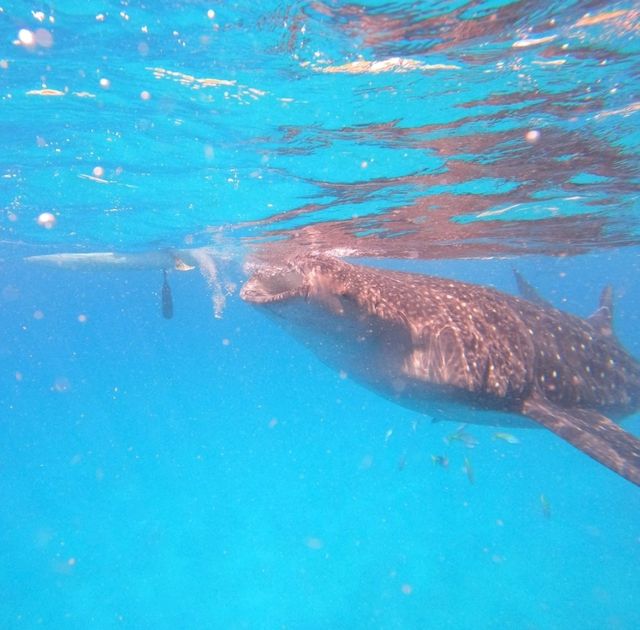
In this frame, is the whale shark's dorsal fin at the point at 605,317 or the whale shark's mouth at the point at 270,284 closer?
the whale shark's mouth at the point at 270,284

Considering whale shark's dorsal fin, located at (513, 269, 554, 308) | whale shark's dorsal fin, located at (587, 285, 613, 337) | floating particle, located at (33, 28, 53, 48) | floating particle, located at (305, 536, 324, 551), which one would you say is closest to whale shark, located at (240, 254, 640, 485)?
whale shark's dorsal fin, located at (587, 285, 613, 337)

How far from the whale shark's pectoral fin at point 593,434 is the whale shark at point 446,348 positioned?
13 mm

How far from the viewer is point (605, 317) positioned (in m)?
8.85

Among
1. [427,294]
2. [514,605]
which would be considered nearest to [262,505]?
[514,605]

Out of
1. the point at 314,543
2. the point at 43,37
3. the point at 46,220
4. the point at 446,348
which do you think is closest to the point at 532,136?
the point at 446,348

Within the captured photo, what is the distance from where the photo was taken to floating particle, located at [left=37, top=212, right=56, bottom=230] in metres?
16.1

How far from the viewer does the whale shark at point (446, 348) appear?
14.7 feet

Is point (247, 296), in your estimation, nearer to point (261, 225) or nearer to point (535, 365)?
point (535, 365)

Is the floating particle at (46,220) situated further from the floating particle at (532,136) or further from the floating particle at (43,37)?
the floating particle at (532,136)

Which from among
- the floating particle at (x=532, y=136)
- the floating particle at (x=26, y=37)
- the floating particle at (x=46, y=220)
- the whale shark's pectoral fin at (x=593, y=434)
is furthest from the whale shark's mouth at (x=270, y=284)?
the floating particle at (x=46, y=220)

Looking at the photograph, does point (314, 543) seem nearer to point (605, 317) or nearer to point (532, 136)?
point (605, 317)

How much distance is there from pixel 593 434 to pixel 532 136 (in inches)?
263

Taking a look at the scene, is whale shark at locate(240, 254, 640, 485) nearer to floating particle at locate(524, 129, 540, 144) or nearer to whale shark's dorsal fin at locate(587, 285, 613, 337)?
whale shark's dorsal fin at locate(587, 285, 613, 337)

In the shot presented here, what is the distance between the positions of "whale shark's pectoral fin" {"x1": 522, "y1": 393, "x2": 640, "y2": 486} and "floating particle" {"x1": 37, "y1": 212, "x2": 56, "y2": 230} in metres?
16.9
